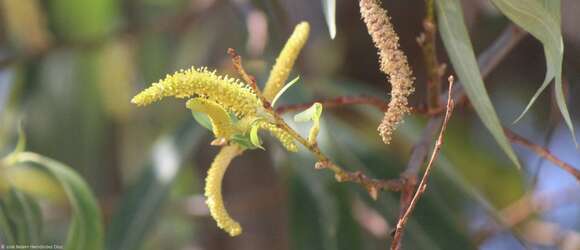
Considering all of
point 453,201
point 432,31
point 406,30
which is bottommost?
point 453,201

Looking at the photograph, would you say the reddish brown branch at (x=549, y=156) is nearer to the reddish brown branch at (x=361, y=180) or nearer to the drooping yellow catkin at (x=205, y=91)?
the reddish brown branch at (x=361, y=180)

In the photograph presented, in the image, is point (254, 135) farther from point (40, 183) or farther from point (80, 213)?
point (40, 183)

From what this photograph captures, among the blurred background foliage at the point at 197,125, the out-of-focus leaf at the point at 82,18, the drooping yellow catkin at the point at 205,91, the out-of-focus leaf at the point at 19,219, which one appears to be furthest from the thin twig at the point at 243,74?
the out-of-focus leaf at the point at 82,18

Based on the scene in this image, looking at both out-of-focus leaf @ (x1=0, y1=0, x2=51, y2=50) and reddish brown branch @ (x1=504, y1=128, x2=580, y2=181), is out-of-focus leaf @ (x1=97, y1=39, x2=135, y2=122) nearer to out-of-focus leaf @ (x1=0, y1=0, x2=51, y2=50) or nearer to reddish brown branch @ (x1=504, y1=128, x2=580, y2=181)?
out-of-focus leaf @ (x1=0, y1=0, x2=51, y2=50)

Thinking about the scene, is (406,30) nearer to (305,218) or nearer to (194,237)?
(194,237)

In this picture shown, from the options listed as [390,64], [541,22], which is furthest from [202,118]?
[541,22]

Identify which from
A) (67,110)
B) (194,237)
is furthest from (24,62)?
(194,237)

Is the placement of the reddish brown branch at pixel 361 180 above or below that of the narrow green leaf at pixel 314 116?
below
